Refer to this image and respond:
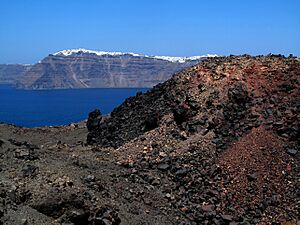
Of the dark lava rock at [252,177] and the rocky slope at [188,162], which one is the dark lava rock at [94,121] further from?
the dark lava rock at [252,177]

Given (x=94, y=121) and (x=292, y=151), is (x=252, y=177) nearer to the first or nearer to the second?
(x=292, y=151)

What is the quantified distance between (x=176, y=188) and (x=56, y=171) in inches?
174

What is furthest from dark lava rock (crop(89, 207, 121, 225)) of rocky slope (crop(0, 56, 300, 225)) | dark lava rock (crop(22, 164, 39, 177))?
dark lava rock (crop(22, 164, 39, 177))

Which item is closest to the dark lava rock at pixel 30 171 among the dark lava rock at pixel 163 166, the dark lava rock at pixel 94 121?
the dark lava rock at pixel 163 166

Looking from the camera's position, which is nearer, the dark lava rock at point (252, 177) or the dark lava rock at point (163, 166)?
the dark lava rock at point (252, 177)

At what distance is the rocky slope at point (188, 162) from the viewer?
12.1 meters

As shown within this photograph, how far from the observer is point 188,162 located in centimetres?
1658

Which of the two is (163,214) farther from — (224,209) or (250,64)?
(250,64)

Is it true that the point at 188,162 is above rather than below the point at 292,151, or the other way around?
below

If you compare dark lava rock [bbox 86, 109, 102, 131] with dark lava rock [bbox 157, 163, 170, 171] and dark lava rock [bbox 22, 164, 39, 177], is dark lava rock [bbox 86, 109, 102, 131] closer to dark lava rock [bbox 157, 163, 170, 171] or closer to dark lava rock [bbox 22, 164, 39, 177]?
dark lava rock [bbox 157, 163, 170, 171]

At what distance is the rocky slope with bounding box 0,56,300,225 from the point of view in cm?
1213

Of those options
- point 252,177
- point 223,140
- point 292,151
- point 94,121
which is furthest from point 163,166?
point 94,121

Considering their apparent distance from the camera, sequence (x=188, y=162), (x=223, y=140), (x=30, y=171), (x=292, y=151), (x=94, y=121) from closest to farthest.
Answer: (x=30, y=171) < (x=292, y=151) < (x=188, y=162) < (x=223, y=140) < (x=94, y=121)

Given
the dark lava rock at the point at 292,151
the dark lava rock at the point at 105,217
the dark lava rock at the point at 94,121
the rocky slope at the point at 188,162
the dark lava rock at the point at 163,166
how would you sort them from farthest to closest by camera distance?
the dark lava rock at the point at 94,121 < the dark lava rock at the point at 163,166 < the dark lava rock at the point at 292,151 < the rocky slope at the point at 188,162 < the dark lava rock at the point at 105,217
